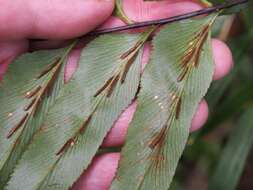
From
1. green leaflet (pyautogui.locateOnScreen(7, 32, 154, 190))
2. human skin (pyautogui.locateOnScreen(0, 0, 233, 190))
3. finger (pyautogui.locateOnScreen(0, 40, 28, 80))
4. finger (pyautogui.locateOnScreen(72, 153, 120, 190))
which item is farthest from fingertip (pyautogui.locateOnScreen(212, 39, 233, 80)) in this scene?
finger (pyautogui.locateOnScreen(0, 40, 28, 80))

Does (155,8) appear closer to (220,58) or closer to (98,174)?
(220,58)

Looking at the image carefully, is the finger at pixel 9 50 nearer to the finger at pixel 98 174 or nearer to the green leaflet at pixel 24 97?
the green leaflet at pixel 24 97

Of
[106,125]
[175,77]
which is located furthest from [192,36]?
[106,125]

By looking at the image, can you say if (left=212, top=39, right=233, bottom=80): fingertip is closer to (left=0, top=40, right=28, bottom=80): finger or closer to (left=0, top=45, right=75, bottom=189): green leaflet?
(left=0, top=45, right=75, bottom=189): green leaflet

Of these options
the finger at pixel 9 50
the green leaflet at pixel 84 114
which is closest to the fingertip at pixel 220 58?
the green leaflet at pixel 84 114

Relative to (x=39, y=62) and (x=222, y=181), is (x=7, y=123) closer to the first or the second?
(x=39, y=62)

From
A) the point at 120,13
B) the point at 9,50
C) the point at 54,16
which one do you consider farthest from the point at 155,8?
the point at 9,50
